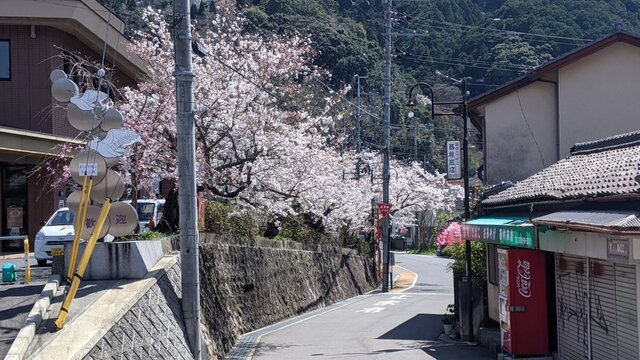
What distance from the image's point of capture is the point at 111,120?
1174 cm

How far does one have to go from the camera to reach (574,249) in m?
11.1

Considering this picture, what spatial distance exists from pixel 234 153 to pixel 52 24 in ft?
33.6

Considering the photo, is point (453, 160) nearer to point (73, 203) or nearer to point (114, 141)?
point (114, 141)

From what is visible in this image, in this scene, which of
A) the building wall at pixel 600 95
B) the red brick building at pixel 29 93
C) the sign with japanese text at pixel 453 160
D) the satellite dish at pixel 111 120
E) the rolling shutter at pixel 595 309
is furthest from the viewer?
the sign with japanese text at pixel 453 160

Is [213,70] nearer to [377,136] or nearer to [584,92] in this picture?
[584,92]

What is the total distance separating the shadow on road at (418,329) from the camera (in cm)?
2006

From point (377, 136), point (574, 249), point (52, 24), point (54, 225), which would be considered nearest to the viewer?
point (574, 249)

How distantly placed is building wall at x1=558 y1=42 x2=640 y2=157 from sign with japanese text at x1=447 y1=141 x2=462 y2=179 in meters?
7.99

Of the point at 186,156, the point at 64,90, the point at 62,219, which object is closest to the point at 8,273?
the point at 186,156

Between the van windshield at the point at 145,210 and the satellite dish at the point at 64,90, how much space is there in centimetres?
1403

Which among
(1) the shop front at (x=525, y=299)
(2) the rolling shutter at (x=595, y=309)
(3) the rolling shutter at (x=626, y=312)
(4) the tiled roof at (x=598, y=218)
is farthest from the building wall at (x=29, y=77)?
(3) the rolling shutter at (x=626, y=312)

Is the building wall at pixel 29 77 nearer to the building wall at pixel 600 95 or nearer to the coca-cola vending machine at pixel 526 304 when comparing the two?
the building wall at pixel 600 95

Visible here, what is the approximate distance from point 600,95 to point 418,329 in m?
8.37

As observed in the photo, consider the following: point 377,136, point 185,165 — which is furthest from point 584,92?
point 377,136
